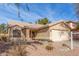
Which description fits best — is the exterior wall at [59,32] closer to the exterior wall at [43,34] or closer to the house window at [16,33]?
the exterior wall at [43,34]

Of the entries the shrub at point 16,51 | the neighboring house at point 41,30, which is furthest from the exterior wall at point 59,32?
the shrub at point 16,51

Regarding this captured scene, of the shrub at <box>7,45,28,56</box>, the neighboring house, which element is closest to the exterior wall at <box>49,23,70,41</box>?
the neighboring house

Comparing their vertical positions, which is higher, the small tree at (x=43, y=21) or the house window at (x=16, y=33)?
the small tree at (x=43, y=21)

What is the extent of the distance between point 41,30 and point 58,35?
0.60ft

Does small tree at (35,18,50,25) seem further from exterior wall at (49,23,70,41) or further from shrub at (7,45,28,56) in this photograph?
shrub at (7,45,28,56)

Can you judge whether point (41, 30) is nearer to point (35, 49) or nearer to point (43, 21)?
point (43, 21)

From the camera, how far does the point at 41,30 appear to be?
149 cm

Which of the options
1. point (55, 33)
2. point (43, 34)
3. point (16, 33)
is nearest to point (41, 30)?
point (43, 34)

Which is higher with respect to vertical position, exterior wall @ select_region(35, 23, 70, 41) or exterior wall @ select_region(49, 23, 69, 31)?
exterior wall @ select_region(49, 23, 69, 31)

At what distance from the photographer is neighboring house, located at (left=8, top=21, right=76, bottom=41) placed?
1472 millimetres

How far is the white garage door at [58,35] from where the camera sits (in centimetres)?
147

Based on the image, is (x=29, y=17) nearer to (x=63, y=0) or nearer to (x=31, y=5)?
(x=31, y=5)

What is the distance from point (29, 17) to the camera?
1484mm

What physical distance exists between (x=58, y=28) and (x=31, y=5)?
14.5 inches
